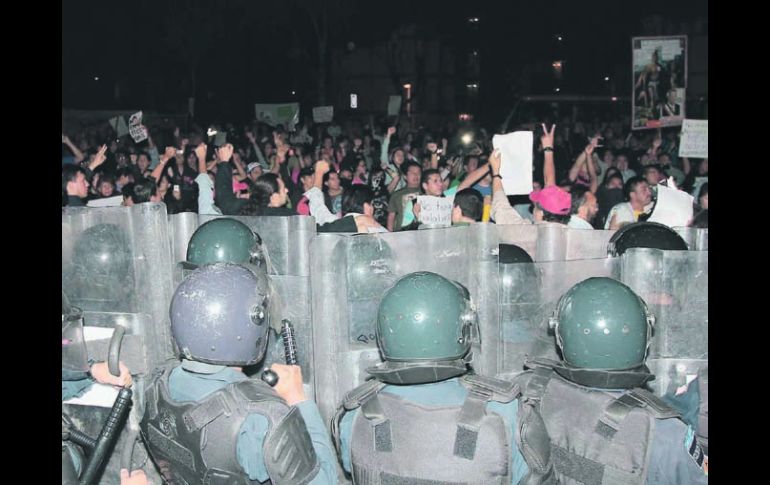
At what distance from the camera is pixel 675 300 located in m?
4.60

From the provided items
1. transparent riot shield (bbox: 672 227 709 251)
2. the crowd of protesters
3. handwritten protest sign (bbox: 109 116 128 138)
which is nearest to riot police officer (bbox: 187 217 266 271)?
the crowd of protesters

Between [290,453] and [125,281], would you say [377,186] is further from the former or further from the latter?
[290,453]

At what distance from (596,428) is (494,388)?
594 millimetres

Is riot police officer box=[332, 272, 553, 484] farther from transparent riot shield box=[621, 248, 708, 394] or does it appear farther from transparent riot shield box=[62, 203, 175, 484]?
transparent riot shield box=[62, 203, 175, 484]

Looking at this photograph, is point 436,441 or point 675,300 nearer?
point 436,441

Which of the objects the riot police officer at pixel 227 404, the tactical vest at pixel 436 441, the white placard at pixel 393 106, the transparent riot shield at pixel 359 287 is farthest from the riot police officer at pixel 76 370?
the white placard at pixel 393 106

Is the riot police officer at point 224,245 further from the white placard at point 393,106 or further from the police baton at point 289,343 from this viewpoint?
the white placard at point 393,106

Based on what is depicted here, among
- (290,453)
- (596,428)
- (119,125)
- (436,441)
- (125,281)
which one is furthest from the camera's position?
(119,125)

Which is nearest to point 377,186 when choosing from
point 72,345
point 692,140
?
point 692,140

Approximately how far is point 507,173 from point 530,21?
3930 centimetres

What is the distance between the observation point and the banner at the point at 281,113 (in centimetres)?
1814
